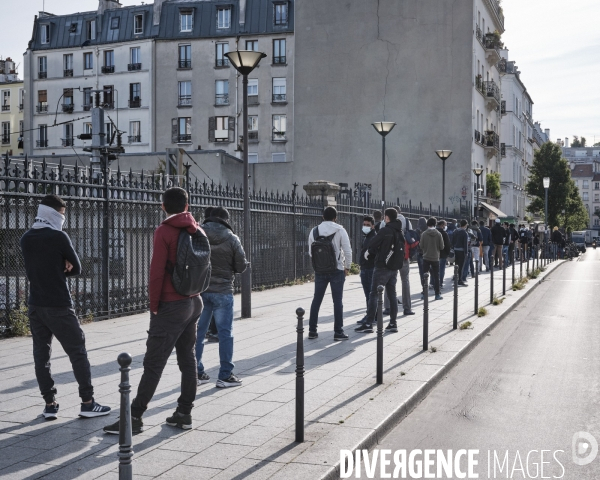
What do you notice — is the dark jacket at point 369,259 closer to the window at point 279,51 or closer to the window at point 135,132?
the window at point 279,51

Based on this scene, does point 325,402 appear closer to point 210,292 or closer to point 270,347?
point 210,292

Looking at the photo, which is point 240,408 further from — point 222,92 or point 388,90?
point 222,92

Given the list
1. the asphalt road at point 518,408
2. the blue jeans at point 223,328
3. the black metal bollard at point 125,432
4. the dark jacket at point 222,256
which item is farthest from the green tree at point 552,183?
the black metal bollard at point 125,432

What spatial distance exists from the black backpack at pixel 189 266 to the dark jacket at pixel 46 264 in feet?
3.35

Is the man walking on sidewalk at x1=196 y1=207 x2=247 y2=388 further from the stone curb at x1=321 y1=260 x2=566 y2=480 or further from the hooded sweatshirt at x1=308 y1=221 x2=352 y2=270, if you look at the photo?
the hooded sweatshirt at x1=308 y1=221 x2=352 y2=270

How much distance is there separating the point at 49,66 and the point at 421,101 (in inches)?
1209

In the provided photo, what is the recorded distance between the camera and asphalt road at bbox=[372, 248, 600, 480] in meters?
5.36

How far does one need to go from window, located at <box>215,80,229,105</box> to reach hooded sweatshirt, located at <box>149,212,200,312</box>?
157 feet

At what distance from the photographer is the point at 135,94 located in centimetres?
5491

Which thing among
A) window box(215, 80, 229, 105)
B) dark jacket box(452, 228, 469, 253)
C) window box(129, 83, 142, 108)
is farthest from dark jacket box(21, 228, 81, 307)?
window box(129, 83, 142, 108)

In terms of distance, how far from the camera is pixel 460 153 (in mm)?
43219

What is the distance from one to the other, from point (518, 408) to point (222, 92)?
48.0 meters

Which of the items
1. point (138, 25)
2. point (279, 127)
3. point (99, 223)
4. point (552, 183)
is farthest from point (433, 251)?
point (552, 183)

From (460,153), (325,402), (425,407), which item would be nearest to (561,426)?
(425,407)
